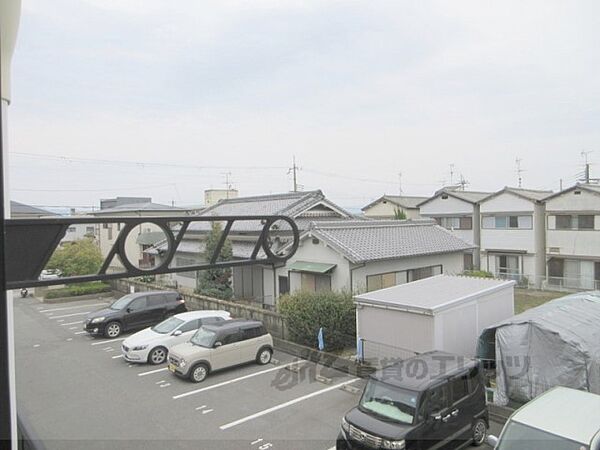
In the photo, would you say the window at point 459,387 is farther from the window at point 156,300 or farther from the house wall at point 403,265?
the window at point 156,300

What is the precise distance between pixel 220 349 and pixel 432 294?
216 inches

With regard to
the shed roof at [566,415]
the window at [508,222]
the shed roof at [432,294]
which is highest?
the window at [508,222]

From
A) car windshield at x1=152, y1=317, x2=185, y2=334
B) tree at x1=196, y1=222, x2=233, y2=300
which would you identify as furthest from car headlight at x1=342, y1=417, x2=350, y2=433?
tree at x1=196, y1=222, x2=233, y2=300

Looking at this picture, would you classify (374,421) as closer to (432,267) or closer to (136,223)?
(136,223)

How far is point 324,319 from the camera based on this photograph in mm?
12031

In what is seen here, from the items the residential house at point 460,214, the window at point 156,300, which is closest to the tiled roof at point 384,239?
the window at point 156,300

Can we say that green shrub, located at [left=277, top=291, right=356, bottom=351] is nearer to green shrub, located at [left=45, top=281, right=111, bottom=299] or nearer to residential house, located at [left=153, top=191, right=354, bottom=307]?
residential house, located at [left=153, top=191, right=354, bottom=307]

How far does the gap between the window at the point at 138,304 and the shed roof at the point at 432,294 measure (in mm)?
8469

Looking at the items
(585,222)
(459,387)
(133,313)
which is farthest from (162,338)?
(585,222)

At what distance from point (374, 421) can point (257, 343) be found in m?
5.35

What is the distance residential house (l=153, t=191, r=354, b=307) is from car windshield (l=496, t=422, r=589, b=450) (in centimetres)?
1005

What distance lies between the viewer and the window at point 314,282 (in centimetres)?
1533

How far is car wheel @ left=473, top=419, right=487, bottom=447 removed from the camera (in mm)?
7184

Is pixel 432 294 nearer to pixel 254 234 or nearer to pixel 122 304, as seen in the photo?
pixel 254 234
